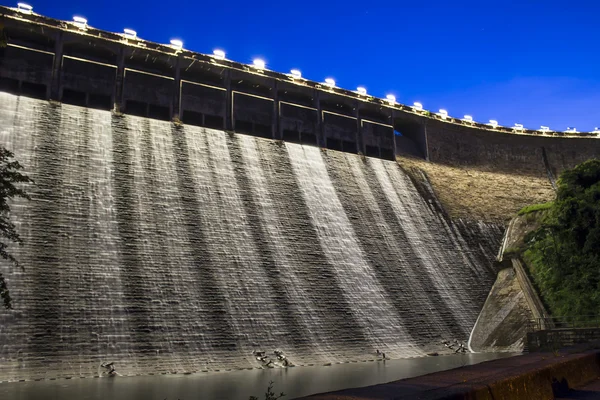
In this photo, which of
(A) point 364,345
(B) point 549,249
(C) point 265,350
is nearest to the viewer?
(C) point 265,350

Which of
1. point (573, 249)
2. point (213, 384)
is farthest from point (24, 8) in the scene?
point (573, 249)

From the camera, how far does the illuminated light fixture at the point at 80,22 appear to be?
28594 mm

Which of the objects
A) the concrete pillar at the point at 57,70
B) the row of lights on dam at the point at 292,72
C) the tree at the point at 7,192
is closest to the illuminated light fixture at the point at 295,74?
the row of lights on dam at the point at 292,72

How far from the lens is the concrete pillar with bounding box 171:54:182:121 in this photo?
98.2 feet

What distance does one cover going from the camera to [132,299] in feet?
61.6

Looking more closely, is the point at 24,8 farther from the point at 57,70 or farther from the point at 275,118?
the point at 275,118

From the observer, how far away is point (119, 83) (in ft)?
94.3

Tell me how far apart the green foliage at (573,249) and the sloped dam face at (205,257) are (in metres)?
4.07

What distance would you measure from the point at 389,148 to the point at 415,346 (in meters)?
18.0

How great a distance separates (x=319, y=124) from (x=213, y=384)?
78.5ft

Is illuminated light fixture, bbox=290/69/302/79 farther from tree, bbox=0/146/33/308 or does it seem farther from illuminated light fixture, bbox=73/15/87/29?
tree, bbox=0/146/33/308

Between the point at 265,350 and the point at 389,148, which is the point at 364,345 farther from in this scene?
the point at 389,148

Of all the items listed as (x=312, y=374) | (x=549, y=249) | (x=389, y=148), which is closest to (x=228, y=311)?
(x=312, y=374)

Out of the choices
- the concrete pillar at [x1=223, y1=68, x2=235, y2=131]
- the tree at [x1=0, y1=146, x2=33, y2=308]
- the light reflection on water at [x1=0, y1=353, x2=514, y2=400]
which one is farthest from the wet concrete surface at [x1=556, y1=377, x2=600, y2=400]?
the concrete pillar at [x1=223, y1=68, x2=235, y2=131]
